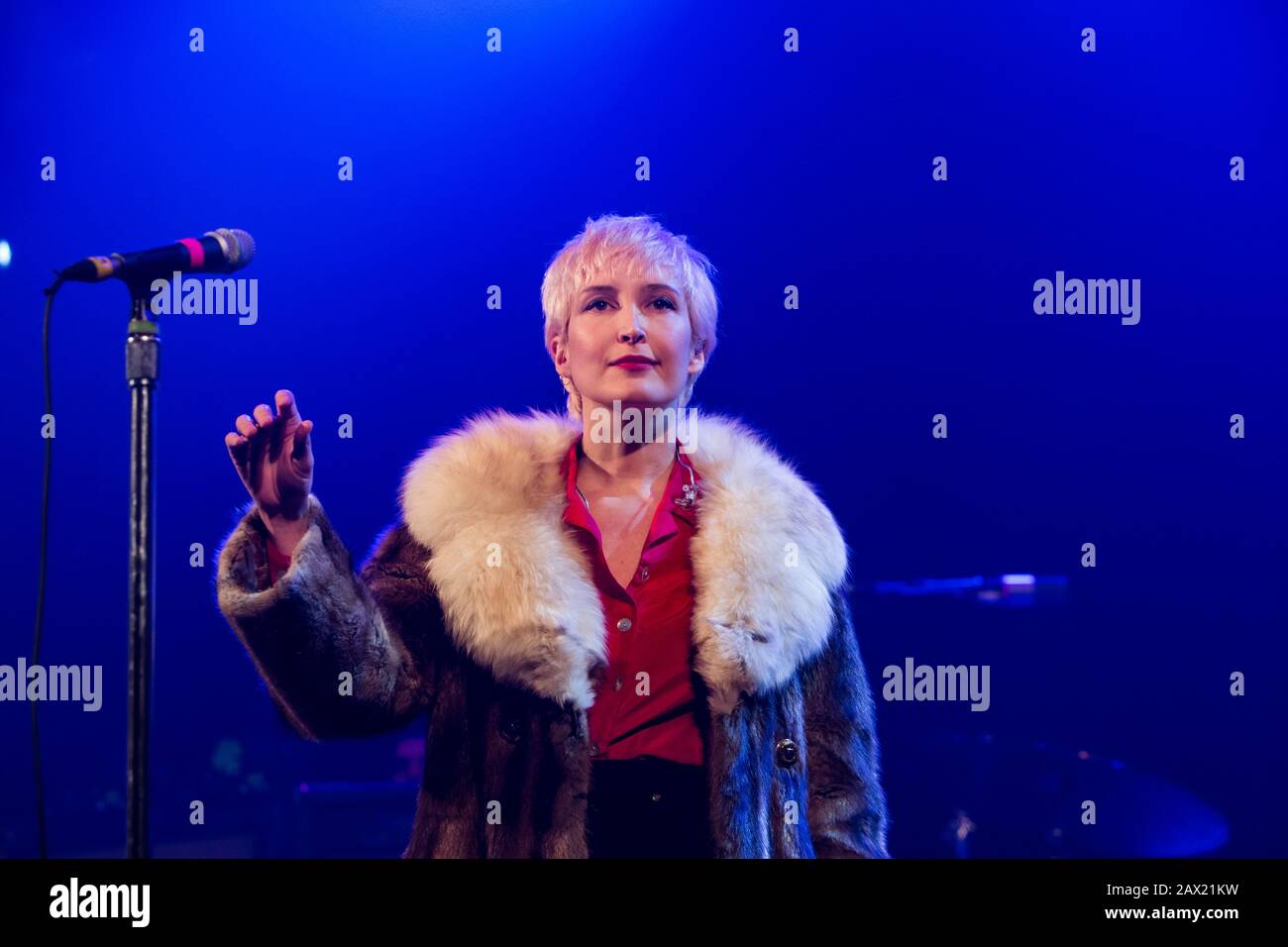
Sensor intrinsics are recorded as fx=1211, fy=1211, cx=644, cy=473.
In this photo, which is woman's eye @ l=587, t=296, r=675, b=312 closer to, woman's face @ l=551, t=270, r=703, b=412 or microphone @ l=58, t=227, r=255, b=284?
woman's face @ l=551, t=270, r=703, b=412

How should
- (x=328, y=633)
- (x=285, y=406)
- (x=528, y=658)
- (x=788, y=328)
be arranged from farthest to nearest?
(x=788, y=328) < (x=528, y=658) < (x=328, y=633) < (x=285, y=406)

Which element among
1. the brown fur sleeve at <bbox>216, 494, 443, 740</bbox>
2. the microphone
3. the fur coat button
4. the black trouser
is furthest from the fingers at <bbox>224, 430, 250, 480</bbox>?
the fur coat button

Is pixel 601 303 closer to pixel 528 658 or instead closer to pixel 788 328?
pixel 788 328

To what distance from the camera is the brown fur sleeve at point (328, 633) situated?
2.01 meters

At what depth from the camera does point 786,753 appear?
2201 mm

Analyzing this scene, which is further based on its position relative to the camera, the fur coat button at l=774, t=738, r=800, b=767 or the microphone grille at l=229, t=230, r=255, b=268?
the fur coat button at l=774, t=738, r=800, b=767

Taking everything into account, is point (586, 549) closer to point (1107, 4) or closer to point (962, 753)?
point (962, 753)

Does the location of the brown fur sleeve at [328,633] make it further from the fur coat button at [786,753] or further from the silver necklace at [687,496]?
the fur coat button at [786,753]

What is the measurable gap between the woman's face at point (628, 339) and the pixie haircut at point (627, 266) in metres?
0.02

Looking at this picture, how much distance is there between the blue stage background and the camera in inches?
99.6

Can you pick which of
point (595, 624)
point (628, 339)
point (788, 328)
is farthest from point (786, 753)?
point (788, 328)

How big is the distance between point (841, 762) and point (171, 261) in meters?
1.45
